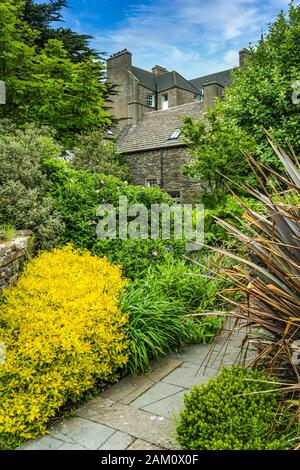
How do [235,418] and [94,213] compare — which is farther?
[94,213]

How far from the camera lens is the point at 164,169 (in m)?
18.5

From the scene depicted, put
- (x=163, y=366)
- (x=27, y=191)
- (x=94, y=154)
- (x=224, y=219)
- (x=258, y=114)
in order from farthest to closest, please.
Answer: (x=94, y=154), (x=258, y=114), (x=224, y=219), (x=27, y=191), (x=163, y=366)

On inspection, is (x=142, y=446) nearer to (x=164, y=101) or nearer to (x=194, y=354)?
(x=194, y=354)

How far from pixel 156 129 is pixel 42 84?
43.2ft

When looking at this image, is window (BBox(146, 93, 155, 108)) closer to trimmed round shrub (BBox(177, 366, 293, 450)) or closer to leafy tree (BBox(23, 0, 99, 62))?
leafy tree (BBox(23, 0, 99, 62))

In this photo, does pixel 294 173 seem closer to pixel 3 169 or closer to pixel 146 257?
pixel 146 257

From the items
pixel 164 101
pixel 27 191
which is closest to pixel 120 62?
pixel 164 101

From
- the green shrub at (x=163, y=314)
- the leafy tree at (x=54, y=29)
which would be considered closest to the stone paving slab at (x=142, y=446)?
the green shrub at (x=163, y=314)

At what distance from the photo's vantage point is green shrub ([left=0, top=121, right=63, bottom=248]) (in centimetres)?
457

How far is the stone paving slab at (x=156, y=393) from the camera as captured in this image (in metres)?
2.76

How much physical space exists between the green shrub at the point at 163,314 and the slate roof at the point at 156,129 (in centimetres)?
1441

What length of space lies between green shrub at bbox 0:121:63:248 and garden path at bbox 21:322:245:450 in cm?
230
